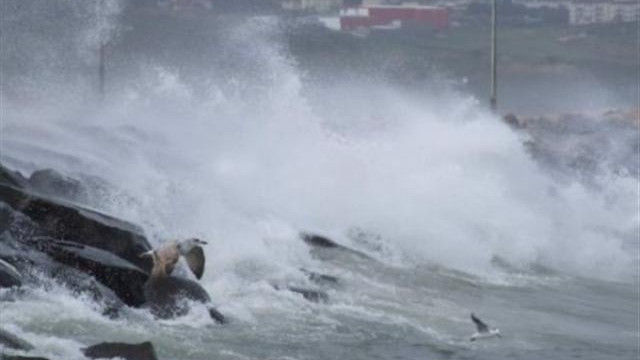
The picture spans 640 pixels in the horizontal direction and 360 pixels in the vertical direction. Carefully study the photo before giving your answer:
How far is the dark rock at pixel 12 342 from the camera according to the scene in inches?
476

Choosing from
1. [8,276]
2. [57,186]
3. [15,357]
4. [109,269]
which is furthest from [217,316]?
[57,186]

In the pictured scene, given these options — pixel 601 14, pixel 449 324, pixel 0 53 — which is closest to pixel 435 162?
pixel 449 324

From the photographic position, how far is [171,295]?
14766 millimetres

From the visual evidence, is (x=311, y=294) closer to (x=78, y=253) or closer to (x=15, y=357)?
(x=78, y=253)

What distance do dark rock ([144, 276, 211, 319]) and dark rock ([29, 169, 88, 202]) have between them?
2.57 metres

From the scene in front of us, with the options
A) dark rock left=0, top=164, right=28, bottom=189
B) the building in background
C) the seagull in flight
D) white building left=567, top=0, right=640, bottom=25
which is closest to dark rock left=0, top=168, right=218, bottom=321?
dark rock left=0, top=164, right=28, bottom=189

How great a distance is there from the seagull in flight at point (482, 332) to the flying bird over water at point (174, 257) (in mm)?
2583

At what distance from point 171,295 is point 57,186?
3409 mm

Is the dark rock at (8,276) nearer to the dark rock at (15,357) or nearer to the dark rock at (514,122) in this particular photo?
the dark rock at (15,357)

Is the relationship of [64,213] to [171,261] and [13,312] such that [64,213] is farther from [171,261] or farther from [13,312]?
[13,312]

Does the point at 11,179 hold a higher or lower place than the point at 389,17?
higher

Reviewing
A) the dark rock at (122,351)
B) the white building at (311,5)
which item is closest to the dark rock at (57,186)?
the dark rock at (122,351)

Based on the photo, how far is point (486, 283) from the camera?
20.3 m

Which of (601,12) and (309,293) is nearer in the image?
(309,293)
